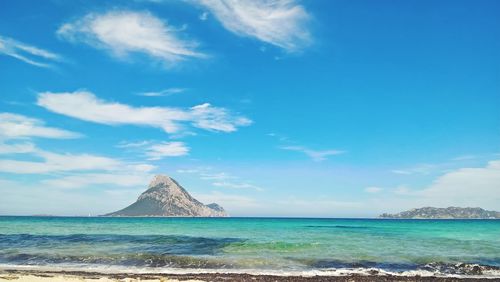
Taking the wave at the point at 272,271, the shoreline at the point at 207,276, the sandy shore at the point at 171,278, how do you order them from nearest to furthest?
the sandy shore at the point at 171,278 < the shoreline at the point at 207,276 < the wave at the point at 272,271

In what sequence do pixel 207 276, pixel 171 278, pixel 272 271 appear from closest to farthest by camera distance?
pixel 171 278
pixel 207 276
pixel 272 271

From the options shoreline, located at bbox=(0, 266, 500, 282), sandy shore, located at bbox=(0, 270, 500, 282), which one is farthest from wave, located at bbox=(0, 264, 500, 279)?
sandy shore, located at bbox=(0, 270, 500, 282)

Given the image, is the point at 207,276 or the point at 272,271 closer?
the point at 207,276

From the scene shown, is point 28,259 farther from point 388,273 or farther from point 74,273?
point 388,273

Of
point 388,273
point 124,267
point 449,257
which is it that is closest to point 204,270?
point 124,267

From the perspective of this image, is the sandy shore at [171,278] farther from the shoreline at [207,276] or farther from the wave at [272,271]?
the wave at [272,271]

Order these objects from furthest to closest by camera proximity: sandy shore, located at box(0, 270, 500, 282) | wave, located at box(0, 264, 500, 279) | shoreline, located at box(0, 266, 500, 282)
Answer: wave, located at box(0, 264, 500, 279) < shoreline, located at box(0, 266, 500, 282) < sandy shore, located at box(0, 270, 500, 282)

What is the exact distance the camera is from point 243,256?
92.9ft

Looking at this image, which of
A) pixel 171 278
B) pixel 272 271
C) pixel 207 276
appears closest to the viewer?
pixel 171 278

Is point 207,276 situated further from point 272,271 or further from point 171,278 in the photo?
point 272,271

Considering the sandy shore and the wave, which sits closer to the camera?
the sandy shore

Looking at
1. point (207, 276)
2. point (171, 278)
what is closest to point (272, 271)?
point (207, 276)

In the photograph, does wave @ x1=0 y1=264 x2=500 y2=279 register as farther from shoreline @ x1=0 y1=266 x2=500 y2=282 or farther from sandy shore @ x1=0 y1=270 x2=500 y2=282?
sandy shore @ x1=0 y1=270 x2=500 y2=282

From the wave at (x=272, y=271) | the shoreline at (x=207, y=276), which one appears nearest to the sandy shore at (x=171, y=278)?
the shoreline at (x=207, y=276)
